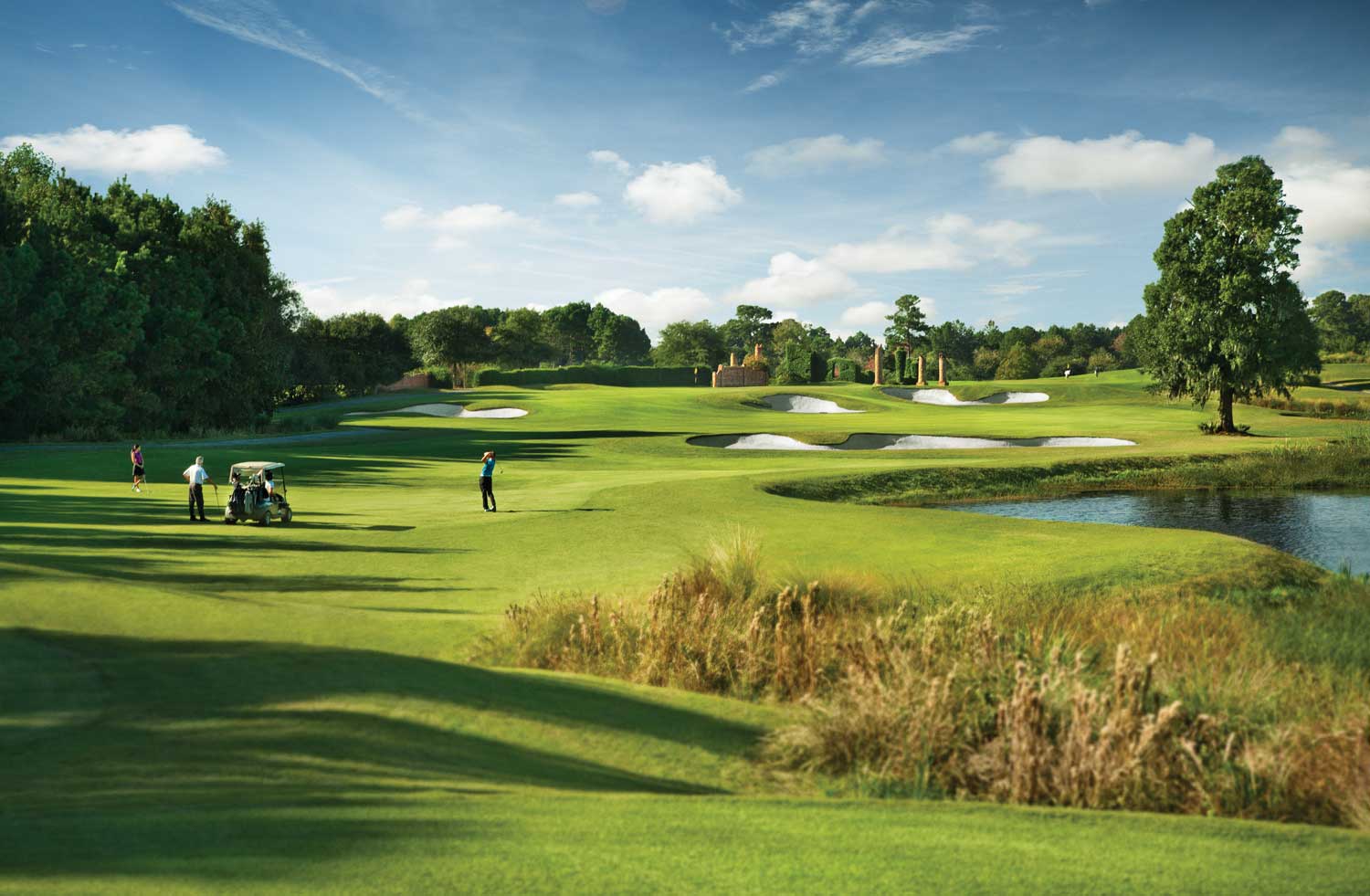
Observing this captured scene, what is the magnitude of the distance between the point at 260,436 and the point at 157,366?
6212 millimetres

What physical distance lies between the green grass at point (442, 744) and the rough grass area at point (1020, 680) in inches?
37.5

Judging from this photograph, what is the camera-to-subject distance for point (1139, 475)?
36.8 meters

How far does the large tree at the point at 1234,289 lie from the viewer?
42469 millimetres

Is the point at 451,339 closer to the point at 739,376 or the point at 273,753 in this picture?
the point at 739,376

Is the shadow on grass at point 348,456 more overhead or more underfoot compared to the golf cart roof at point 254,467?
more underfoot

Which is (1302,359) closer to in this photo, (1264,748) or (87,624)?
(1264,748)

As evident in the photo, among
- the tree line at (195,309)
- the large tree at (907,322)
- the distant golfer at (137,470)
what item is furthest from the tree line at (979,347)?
the distant golfer at (137,470)

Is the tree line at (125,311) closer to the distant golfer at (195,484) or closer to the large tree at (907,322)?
the distant golfer at (195,484)

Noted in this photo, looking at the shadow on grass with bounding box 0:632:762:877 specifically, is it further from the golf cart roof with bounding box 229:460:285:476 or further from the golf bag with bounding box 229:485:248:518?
the golf cart roof with bounding box 229:460:285:476

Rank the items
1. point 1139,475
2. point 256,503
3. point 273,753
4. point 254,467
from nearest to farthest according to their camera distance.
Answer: point 273,753
point 256,503
point 254,467
point 1139,475

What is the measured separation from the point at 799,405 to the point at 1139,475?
3761cm

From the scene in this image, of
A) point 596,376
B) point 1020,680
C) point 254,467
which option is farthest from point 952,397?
point 1020,680

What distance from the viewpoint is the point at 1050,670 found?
850 centimetres

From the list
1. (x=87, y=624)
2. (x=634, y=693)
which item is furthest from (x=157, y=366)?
(x=634, y=693)
